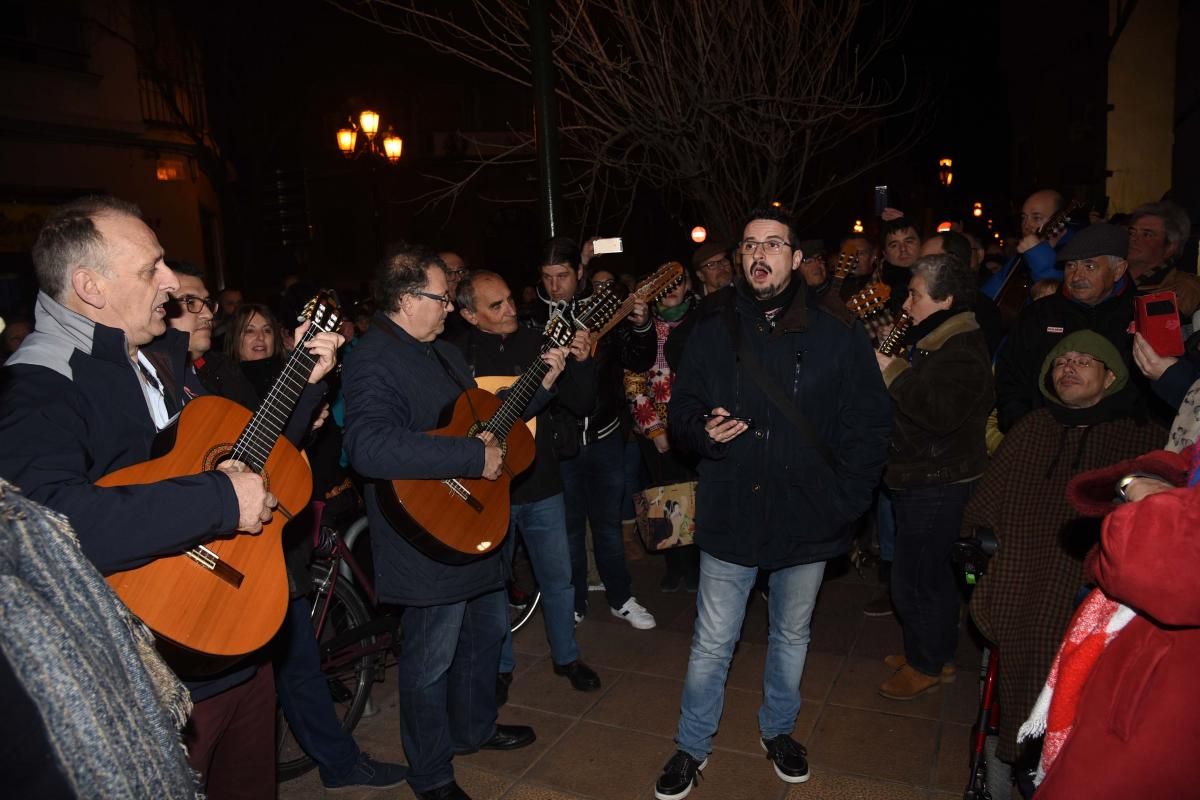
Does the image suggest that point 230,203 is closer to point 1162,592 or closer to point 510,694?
point 510,694

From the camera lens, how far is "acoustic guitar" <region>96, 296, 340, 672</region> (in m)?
2.39

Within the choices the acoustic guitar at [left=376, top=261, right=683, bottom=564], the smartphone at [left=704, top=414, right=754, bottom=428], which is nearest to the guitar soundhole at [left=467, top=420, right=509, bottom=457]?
the acoustic guitar at [left=376, top=261, right=683, bottom=564]

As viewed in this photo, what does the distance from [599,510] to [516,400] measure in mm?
1585

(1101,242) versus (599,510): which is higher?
(1101,242)

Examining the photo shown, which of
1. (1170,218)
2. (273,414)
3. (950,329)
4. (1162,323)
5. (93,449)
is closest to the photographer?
(93,449)

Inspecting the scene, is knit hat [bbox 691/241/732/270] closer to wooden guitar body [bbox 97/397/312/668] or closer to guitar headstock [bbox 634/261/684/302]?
guitar headstock [bbox 634/261/684/302]

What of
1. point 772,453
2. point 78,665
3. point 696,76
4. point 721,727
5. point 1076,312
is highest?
point 696,76

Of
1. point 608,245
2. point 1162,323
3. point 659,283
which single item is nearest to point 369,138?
point 608,245

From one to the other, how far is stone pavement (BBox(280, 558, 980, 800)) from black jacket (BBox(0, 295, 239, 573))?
86.4 inches

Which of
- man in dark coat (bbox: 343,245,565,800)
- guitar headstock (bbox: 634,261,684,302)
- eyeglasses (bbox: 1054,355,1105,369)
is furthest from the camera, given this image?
guitar headstock (bbox: 634,261,684,302)

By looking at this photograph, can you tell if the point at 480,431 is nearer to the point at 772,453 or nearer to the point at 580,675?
the point at 772,453

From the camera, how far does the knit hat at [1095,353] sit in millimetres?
3621

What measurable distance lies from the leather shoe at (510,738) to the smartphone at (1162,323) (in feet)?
11.0

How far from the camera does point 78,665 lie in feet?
4.61
